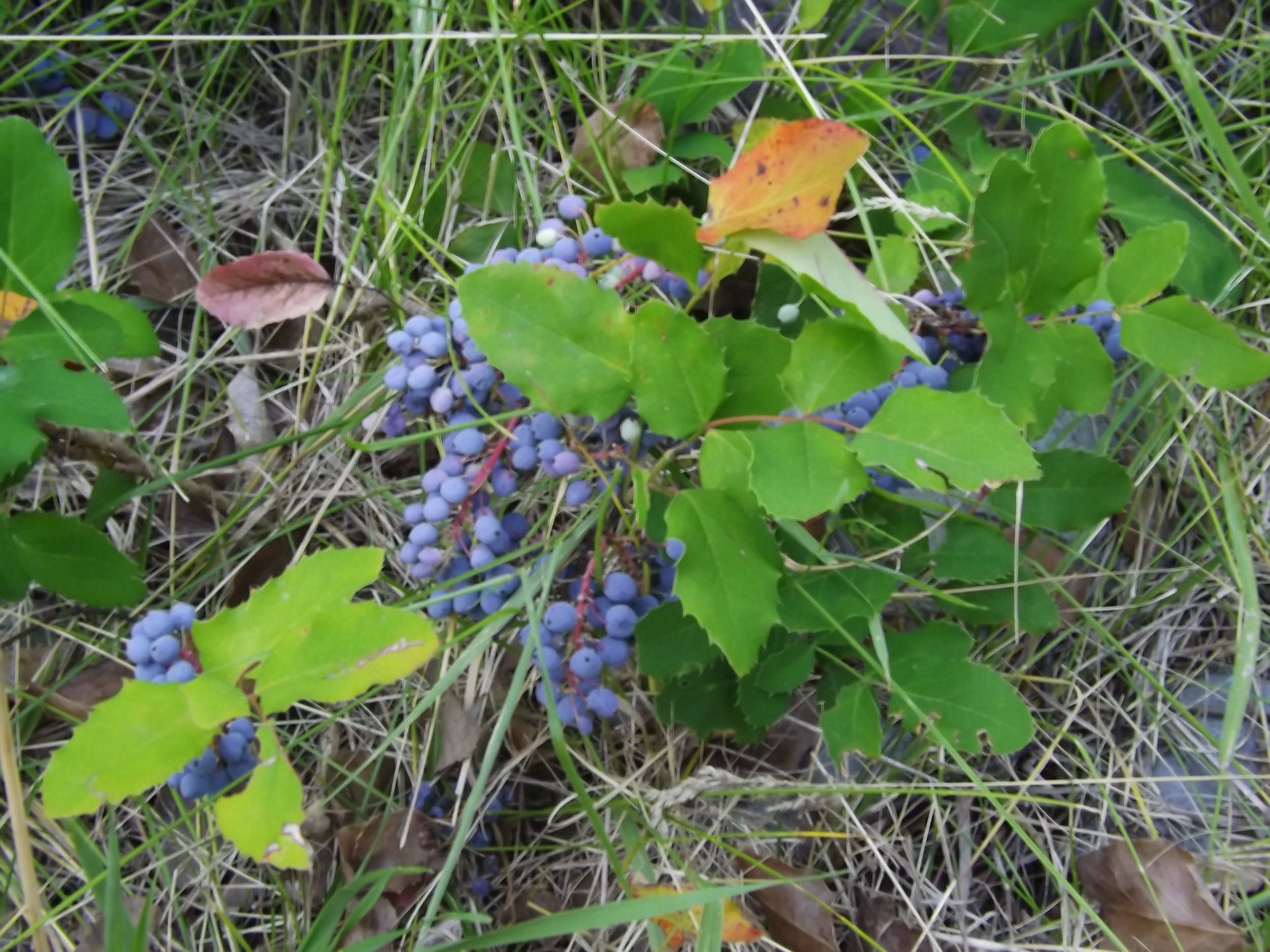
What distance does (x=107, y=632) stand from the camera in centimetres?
139

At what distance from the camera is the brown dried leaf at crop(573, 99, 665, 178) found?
1.50 metres

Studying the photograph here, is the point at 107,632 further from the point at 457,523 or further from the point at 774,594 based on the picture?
the point at 774,594

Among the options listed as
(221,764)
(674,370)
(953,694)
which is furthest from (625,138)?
(221,764)

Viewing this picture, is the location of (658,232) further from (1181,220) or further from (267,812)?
(1181,220)

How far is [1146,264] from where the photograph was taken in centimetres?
114


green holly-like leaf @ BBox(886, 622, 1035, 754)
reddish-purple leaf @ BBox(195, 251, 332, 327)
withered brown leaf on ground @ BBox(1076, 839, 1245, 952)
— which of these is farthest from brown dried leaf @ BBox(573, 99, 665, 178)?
withered brown leaf on ground @ BBox(1076, 839, 1245, 952)

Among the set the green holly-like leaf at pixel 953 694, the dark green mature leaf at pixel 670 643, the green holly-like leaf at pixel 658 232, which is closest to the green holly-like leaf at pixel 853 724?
the green holly-like leaf at pixel 953 694

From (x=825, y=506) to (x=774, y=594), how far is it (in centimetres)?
13

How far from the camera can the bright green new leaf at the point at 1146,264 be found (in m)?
1.13

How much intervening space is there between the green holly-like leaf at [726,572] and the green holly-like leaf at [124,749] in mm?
448

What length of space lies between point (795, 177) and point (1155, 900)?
1022mm

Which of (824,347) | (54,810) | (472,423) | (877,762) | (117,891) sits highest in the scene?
(824,347)

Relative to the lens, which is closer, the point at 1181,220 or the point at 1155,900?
the point at 1155,900


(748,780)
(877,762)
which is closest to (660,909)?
(748,780)
